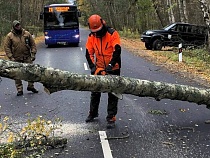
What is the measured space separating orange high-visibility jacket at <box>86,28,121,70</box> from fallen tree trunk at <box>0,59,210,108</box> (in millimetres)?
640

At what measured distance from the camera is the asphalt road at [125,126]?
552 cm

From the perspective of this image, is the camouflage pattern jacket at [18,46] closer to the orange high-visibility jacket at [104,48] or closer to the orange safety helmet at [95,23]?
the orange high-visibility jacket at [104,48]

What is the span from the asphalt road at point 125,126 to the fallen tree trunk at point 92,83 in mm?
602

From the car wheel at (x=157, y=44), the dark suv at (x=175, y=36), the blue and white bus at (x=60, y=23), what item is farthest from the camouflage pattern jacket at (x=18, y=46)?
the blue and white bus at (x=60, y=23)

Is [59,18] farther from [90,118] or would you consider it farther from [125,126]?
[125,126]

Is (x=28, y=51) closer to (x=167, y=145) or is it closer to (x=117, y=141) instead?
(x=117, y=141)

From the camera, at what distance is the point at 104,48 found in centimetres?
682

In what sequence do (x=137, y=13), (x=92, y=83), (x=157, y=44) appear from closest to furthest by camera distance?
(x=92, y=83), (x=157, y=44), (x=137, y=13)

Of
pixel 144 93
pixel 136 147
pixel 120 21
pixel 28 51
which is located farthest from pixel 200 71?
pixel 120 21

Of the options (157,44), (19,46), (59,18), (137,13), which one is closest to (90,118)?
(19,46)

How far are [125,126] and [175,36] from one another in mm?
17310

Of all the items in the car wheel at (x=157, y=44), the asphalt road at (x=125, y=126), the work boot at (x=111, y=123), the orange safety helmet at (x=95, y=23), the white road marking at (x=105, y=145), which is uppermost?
the orange safety helmet at (x=95, y=23)

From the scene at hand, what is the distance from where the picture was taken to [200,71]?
48.7 ft

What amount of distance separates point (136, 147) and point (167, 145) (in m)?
0.50
